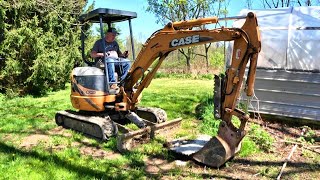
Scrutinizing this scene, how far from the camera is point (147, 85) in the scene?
21.7 feet

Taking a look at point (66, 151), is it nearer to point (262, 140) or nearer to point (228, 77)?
point (228, 77)

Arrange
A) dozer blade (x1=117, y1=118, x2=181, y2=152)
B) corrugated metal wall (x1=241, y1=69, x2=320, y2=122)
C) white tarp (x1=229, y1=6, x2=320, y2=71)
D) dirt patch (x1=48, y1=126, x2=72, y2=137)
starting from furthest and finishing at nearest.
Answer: white tarp (x1=229, y1=6, x2=320, y2=71) → corrugated metal wall (x1=241, y1=69, x2=320, y2=122) → dirt patch (x1=48, y1=126, x2=72, y2=137) → dozer blade (x1=117, y1=118, x2=181, y2=152)

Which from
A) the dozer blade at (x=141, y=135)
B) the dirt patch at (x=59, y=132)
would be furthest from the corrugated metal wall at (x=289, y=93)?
the dirt patch at (x=59, y=132)

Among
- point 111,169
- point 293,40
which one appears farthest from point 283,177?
point 293,40

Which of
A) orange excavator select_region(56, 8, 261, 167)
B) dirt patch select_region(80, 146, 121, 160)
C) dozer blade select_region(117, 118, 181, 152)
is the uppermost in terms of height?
orange excavator select_region(56, 8, 261, 167)

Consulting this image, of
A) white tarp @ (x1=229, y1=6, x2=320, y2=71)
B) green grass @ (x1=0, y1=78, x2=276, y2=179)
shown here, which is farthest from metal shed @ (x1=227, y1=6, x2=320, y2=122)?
green grass @ (x1=0, y1=78, x2=276, y2=179)

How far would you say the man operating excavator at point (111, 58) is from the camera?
684 centimetres

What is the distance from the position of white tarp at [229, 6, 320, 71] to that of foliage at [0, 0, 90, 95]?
23.9 feet

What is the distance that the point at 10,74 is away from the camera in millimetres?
12664

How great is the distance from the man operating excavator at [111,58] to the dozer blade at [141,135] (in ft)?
4.18

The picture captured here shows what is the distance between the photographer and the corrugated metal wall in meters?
7.88

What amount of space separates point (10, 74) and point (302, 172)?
10985mm

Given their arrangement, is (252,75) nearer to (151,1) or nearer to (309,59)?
A: (309,59)

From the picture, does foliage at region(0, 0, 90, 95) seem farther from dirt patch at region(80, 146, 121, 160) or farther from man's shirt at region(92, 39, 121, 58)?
dirt patch at region(80, 146, 121, 160)
